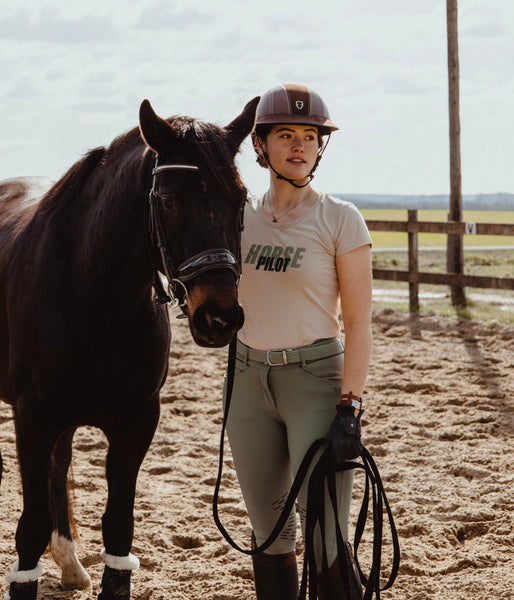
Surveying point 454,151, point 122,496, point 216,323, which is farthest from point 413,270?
point 216,323

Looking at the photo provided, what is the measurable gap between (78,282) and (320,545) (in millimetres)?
1216

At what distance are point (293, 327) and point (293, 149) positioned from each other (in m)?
0.54

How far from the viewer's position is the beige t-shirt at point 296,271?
2264 mm

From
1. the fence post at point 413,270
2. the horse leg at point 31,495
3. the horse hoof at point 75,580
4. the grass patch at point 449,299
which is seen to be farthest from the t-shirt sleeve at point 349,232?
the fence post at point 413,270

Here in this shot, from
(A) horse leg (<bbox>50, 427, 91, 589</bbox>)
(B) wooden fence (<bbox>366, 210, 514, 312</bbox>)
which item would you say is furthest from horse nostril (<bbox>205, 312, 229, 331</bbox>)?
(B) wooden fence (<bbox>366, 210, 514, 312</bbox>)

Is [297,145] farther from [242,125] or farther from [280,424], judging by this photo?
[280,424]

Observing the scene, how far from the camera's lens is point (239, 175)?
2.26 m

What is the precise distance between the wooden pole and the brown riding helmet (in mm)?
8699

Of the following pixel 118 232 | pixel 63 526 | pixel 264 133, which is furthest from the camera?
pixel 63 526

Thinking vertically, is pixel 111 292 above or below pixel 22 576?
above

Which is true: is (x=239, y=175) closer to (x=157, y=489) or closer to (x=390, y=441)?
(x=157, y=489)

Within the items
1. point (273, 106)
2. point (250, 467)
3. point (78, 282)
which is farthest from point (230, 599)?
point (273, 106)

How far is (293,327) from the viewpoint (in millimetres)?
2314

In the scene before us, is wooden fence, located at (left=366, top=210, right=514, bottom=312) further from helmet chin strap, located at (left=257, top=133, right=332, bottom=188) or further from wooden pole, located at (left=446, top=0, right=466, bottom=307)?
helmet chin strap, located at (left=257, top=133, right=332, bottom=188)
